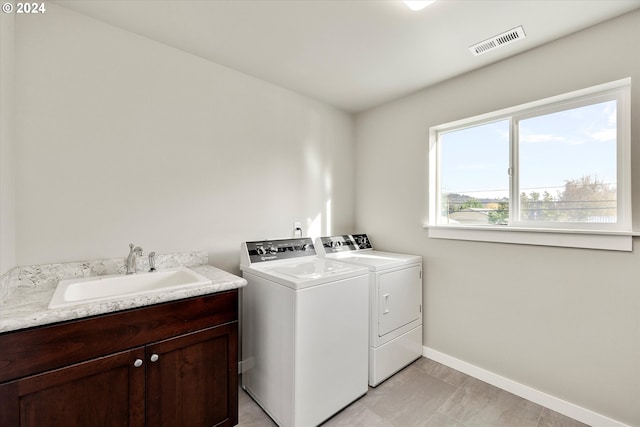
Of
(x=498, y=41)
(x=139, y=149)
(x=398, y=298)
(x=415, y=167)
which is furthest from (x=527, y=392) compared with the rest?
(x=139, y=149)

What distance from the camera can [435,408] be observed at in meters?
1.85

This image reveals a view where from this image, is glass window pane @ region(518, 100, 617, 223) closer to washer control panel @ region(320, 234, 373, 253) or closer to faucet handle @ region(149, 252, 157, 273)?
washer control panel @ region(320, 234, 373, 253)

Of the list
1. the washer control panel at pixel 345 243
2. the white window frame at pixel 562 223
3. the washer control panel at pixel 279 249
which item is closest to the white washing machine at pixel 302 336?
the washer control panel at pixel 279 249

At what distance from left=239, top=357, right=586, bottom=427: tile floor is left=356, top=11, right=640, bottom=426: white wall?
0.61ft

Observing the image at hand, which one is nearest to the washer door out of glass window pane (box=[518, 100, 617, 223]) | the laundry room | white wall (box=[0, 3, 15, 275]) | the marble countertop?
the laundry room

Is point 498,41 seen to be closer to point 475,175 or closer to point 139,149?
point 475,175

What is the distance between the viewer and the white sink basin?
1.36m

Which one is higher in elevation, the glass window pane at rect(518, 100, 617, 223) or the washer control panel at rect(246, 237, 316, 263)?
the glass window pane at rect(518, 100, 617, 223)

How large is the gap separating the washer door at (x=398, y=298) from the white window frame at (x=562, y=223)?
450 millimetres

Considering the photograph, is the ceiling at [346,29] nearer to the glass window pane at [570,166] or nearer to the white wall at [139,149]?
the white wall at [139,149]

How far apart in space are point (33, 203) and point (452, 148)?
3.02m

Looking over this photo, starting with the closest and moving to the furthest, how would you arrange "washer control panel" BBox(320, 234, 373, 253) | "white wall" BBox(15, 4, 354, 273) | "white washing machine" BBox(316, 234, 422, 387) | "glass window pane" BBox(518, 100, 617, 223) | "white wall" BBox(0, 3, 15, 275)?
"white wall" BBox(0, 3, 15, 275), "white wall" BBox(15, 4, 354, 273), "glass window pane" BBox(518, 100, 617, 223), "white washing machine" BBox(316, 234, 422, 387), "washer control panel" BBox(320, 234, 373, 253)

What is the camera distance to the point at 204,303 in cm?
148

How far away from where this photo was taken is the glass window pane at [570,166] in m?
1.76
